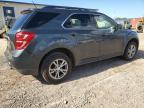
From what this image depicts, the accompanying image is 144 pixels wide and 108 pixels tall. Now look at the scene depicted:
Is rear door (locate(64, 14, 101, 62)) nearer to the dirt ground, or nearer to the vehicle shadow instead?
the vehicle shadow

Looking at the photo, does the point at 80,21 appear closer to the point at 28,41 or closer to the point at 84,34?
the point at 84,34

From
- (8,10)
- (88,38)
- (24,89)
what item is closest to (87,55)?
(88,38)

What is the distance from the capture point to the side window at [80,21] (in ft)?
14.3

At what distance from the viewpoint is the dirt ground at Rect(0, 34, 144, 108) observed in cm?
333

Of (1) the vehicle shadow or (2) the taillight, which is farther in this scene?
(1) the vehicle shadow

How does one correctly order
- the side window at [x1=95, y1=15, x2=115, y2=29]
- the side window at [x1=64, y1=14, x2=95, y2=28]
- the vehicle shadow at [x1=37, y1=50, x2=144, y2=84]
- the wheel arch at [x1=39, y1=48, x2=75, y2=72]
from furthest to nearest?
the side window at [x1=95, y1=15, x2=115, y2=29] < the vehicle shadow at [x1=37, y1=50, x2=144, y2=84] < the side window at [x1=64, y1=14, x2=95, y2=28] < the wheel arch at [x1=39, y1=48, x2=75, y2=72]

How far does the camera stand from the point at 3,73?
4.94 m

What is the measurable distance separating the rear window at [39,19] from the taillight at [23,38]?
0.63ft

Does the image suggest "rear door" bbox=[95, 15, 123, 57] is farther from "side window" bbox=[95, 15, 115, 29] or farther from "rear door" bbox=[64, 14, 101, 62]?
"rear door" bbox=[64, 14, 101, 62]

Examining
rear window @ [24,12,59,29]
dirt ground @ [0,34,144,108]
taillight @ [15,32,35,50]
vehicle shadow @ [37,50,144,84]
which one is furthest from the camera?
vehicle shadow @ [37,50,144,84]

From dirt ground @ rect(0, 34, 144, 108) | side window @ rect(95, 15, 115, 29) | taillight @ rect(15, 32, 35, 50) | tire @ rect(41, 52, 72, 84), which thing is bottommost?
dirt ground @ rect(0, 34, 144, 108)

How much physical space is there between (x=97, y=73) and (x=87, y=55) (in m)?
0.62

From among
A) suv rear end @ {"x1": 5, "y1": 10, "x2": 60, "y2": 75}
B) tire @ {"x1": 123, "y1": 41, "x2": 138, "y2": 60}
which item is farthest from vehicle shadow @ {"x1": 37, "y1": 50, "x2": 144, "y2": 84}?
suv rear end @ {"x1": 5, "y1": 10, "x2": 60, "y2": 75}

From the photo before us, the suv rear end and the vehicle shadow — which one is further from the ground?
the suv rear end
